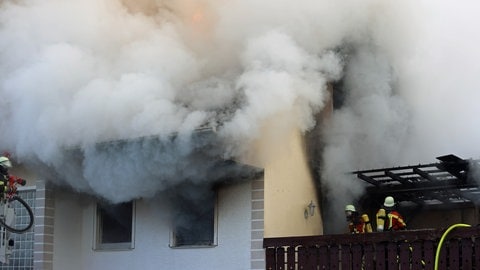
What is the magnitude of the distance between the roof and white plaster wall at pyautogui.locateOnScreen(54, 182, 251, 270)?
2.09 m

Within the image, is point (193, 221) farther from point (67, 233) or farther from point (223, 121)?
point (67, 233)

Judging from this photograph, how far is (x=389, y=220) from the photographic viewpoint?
9.91 meters

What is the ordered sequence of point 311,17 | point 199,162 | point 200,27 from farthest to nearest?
point 200,27, point 311,17, point 199,162

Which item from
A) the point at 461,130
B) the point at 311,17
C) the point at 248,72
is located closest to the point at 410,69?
the point at 461,130

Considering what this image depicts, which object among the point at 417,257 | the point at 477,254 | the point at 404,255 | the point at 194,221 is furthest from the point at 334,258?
the point at 194,221

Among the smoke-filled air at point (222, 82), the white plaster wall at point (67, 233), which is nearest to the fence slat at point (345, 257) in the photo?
the smoke-filled air at point (222, 82)

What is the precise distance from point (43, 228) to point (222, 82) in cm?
362

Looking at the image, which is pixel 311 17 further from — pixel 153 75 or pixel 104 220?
pixel 104 220

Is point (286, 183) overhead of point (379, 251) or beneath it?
overhead

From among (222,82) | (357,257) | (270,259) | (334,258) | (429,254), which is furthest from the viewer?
(222,82)

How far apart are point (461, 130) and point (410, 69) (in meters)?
1.20

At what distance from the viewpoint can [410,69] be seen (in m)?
11.4

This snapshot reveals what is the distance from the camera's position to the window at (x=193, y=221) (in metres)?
10.5

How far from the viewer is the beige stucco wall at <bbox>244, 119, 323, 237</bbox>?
9.98 metres
